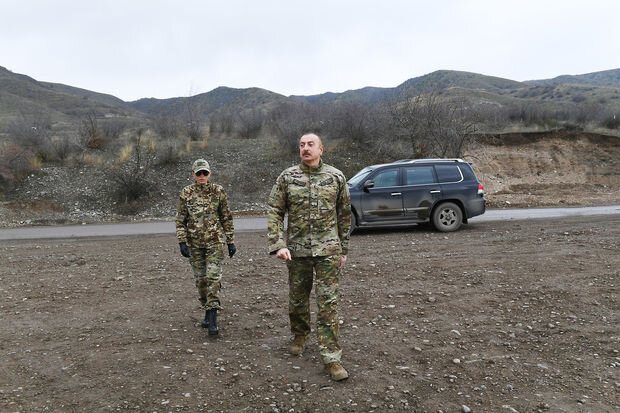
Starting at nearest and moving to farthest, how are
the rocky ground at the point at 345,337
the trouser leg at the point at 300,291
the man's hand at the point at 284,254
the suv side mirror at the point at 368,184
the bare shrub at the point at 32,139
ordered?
the rocky ground at the point at 345,337
the man's hand at the point at 284,254
the trouser leg at the point at 300,291
the suv side mirror at the point at 368,184
the bare shrub at the point at 32,139

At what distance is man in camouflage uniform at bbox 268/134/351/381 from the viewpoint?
3955 mm

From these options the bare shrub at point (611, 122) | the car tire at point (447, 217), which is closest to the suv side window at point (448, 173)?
the car tire at point (447, 217)

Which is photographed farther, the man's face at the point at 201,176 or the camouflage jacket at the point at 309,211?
the man's face at the point at 201,176

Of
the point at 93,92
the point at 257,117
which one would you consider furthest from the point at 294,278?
the point at 93,92

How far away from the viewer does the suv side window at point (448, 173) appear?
12.0 m

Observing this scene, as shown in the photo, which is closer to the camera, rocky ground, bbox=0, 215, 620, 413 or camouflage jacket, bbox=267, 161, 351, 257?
rocky ground, bbox=0, 215, 620, 413

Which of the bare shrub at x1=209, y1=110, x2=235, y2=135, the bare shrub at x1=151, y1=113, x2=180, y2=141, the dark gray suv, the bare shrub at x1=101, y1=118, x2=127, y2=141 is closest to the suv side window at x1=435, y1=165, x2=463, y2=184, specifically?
the dark gray suv

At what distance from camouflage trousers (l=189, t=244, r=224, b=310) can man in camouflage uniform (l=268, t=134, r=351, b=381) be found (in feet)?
3.80

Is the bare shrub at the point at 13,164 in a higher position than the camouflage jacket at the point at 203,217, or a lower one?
higher

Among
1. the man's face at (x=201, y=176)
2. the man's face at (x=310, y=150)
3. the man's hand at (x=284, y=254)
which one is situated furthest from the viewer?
the man's face at (x=201, y=176)

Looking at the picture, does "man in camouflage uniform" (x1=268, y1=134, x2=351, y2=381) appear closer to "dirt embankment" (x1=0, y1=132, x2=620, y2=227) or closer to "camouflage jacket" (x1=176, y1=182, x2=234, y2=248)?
"camouflage jacket" (x1=176, y1=182, x2=234, y2=248)

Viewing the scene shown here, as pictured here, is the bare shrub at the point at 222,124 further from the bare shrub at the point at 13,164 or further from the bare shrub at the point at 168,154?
the bare shrub at the point at 13,164

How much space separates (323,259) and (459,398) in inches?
61.6

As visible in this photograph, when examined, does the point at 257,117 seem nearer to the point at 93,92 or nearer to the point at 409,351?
the point at 409,351
